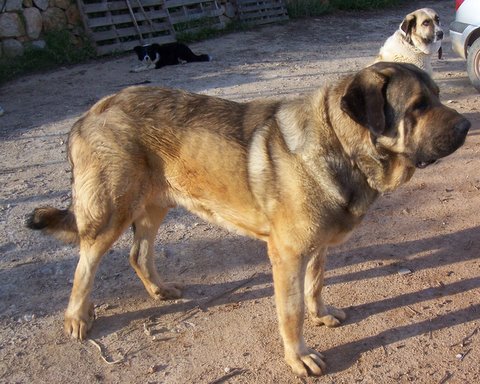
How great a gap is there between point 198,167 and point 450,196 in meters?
3.08

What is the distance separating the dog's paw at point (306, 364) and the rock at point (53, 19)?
11.3m

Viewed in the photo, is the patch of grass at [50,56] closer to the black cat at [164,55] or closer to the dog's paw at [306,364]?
the black cat at [164,55]

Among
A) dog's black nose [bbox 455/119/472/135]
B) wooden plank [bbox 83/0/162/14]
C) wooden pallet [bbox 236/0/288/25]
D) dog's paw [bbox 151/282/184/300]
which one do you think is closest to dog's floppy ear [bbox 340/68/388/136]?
dog's black nose [bbox 455/119/472/135]

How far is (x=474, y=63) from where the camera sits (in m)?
8.03

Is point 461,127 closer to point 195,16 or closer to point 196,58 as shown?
point 196,58

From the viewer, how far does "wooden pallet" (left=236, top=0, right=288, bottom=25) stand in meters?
15.2

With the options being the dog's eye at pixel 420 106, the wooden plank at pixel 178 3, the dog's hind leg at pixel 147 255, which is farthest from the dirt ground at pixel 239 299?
the wooden plank at pixel 178 3

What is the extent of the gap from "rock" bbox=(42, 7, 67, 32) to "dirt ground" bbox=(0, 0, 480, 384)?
6.91m

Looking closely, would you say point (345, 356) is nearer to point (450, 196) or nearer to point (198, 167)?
point (198, 167)

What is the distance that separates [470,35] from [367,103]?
20.7 feet

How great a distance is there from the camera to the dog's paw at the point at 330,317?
3646 millimetres

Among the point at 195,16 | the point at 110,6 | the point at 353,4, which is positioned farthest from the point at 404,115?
the point at 353,4

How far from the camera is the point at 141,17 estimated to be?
43.8ft

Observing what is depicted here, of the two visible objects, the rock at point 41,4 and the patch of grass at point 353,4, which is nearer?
the rock at point 41,4
